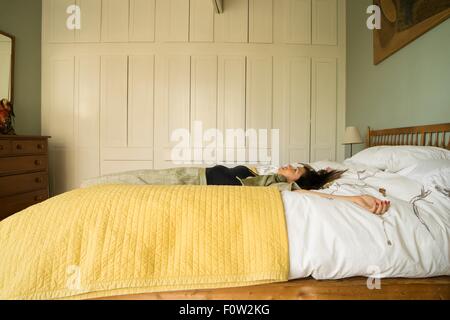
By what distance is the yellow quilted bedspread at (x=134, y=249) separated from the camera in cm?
71

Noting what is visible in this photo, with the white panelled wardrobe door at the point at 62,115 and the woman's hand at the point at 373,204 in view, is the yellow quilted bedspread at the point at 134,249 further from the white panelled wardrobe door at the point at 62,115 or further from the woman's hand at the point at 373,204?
the white panelled wardrobe door at the point at 62,115

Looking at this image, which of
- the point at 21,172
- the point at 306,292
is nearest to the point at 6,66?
the point at 21,172

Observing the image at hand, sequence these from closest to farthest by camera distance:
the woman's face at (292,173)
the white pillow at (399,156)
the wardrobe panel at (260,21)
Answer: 1. the white pillow at (399,156)
2. the woman's face at (292,173)
3. the wardrobe panel at (260,21)

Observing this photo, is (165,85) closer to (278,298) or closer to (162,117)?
(162,117)

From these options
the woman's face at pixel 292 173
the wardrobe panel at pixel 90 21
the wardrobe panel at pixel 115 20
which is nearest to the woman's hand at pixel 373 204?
the woman's face at pixel 292 173

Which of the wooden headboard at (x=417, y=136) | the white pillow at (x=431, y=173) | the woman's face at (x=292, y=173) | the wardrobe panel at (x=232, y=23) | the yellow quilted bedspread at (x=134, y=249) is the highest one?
the wardrobe panel at (x=232, y=23)

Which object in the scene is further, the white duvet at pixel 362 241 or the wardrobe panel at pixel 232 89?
the wardrobe panel at pixel 232 89

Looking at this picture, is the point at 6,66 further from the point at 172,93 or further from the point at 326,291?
the point at 326,291

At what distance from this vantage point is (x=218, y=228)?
766mm

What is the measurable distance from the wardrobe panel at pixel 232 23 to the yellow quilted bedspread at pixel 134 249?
2.86 metres

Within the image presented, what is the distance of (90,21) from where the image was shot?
3008 mm

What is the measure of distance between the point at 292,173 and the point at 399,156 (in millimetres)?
639
